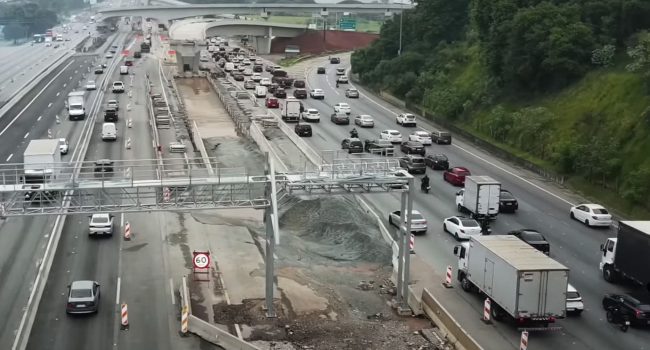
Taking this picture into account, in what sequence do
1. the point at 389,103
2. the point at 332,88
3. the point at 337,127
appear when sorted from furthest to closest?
the point at 332,88 → the point at 389,103 → the point at 337,127

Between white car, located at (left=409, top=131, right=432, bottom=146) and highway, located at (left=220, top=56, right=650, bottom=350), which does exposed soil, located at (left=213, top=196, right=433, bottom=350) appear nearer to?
highway, located at (left=220, top=56, right=650, bottom=350)

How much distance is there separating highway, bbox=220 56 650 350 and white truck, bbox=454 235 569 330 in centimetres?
82

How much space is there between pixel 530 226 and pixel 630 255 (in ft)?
35.2

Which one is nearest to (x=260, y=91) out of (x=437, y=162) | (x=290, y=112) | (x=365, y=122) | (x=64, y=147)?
(x=290, y=112)

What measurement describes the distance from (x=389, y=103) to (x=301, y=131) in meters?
28.0

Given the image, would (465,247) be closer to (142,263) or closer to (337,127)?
(142,263)

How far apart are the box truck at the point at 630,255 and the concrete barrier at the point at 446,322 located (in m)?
8.37

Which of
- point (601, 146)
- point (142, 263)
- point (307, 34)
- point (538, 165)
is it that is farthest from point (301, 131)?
point (307, 34)

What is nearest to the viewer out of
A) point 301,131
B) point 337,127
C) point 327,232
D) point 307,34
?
point 327,232

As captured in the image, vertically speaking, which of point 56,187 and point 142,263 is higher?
point 56,187

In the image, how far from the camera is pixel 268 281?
3062cm

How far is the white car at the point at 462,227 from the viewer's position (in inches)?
1570

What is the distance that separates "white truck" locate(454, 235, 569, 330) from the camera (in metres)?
27.5

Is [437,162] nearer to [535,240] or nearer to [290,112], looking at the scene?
[535,240]
